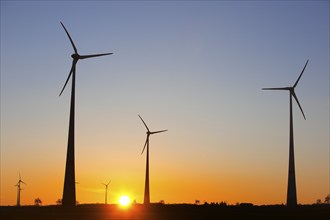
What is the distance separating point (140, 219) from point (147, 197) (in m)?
72.0

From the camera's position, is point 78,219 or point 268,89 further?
point 268,89

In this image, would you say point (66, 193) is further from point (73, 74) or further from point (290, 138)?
point (290, 138)

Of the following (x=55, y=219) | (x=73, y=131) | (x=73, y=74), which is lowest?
(x=55, y=219)

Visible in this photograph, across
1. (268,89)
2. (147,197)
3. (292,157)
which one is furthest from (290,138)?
(147,197)

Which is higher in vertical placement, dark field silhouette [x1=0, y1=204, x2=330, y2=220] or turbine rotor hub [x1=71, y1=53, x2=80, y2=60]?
turbine rotor hub [x1=71, y1=53, x2=80, y2=60]

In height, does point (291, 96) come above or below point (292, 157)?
above

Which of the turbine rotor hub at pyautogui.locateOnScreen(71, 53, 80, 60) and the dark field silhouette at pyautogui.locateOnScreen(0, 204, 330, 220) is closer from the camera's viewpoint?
the dark field silhouette at pyautogui.locateOnScreen(0, 204, 330, 220)

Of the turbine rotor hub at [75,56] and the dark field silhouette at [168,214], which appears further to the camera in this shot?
the turbine rotor hub at [75,56]

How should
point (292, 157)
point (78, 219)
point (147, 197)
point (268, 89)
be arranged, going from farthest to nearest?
1. point (147, 197)
2. point (268, 89)
3. point (292, 157)
4. point (78, 219)

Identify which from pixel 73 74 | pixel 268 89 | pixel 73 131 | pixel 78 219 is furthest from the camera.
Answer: pixel 268 89

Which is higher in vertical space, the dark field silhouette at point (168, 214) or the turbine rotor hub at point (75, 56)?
the turbine rotor hub at point (75, 56)

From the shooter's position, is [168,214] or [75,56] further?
[75,56]

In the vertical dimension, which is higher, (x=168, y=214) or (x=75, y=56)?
(x=75, y=56)

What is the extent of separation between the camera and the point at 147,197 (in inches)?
6378
